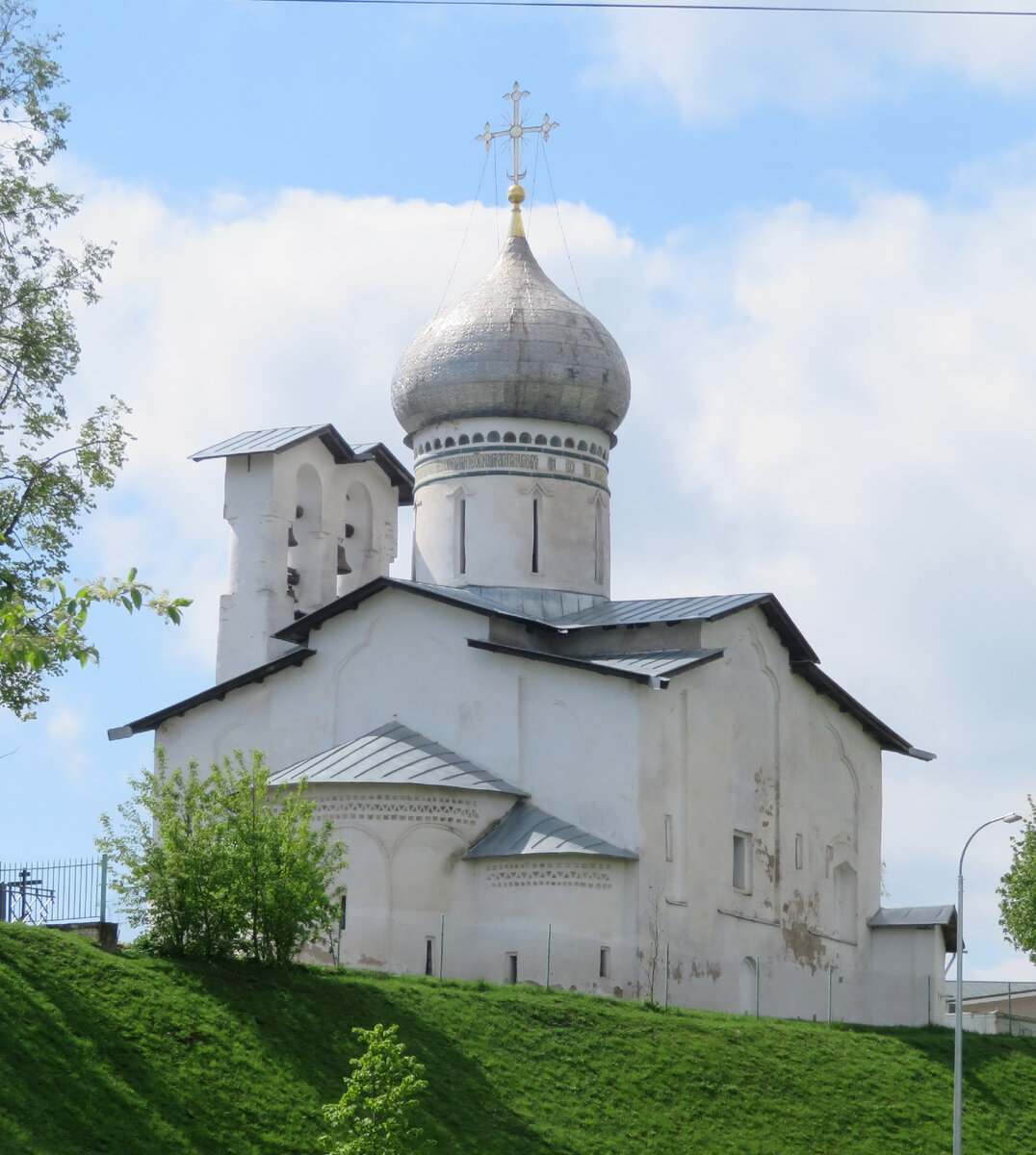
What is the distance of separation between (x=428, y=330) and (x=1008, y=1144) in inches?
555

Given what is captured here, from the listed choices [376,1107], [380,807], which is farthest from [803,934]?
[376,1107]

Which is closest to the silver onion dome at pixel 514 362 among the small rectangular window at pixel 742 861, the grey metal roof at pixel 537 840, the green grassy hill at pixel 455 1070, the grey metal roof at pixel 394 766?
the grey metal roof at pixel 394 766

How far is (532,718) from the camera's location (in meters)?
25.2

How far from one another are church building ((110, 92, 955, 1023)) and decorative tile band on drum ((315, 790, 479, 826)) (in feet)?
0.09

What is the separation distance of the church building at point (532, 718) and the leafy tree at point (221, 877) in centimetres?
361

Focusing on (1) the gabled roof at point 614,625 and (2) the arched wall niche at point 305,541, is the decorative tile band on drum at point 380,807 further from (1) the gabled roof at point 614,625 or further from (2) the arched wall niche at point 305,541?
(2) the arched wall niche at point 305,541

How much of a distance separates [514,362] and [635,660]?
5.35 metres

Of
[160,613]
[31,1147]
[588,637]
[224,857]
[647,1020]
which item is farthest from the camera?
[588,637]

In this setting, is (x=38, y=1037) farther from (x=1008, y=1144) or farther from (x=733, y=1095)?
A: (x=1008, y=1144)

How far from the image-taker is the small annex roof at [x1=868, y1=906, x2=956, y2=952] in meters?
28.8

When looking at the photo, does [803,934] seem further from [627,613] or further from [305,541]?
[305,541]

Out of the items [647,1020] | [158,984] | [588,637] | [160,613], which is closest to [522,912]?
[647,1020]

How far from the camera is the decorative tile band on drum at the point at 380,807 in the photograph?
2381cm

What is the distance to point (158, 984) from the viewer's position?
59.2 ft
